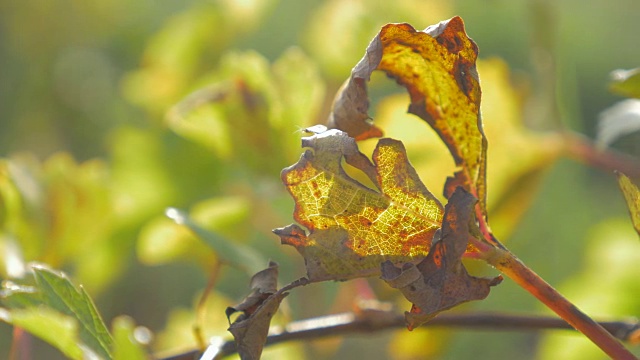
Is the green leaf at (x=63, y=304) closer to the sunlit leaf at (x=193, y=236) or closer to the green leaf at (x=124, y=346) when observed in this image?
the green leaf at (x=124, y=346)

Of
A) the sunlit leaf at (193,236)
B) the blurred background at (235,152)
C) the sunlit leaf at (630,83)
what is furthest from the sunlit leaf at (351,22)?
the sunlit leaf at (630,83)

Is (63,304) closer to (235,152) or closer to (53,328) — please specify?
(53,328)

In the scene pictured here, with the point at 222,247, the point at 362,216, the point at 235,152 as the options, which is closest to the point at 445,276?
the point at 362,216

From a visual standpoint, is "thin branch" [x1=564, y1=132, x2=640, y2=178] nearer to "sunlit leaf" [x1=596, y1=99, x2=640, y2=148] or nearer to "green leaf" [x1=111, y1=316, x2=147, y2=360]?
"sunlit leaf" [x1=596, y1=99, x2=640, y2=148]

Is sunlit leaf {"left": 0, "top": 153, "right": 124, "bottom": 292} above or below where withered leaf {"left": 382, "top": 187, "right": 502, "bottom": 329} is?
above

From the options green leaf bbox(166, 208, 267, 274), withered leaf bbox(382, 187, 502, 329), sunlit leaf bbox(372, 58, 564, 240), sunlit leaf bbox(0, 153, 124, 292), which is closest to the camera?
withered leaf bbox(382, 187, 502, 329)

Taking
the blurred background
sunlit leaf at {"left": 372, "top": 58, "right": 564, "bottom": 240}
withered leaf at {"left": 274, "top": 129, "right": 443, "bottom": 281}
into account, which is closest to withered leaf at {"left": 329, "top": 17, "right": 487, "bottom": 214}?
withered leaf at {"left": 274, "top": 129, "right": 443, "bottom": 281}

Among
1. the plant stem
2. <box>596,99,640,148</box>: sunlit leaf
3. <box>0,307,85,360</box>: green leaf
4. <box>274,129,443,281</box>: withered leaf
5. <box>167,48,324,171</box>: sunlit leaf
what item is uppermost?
<box>167,48,324,171</box>: sunlit leaf

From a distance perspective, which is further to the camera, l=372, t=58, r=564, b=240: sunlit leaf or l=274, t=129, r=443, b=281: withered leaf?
l=372, t=58, r=564, b=240: sunlit leaf
